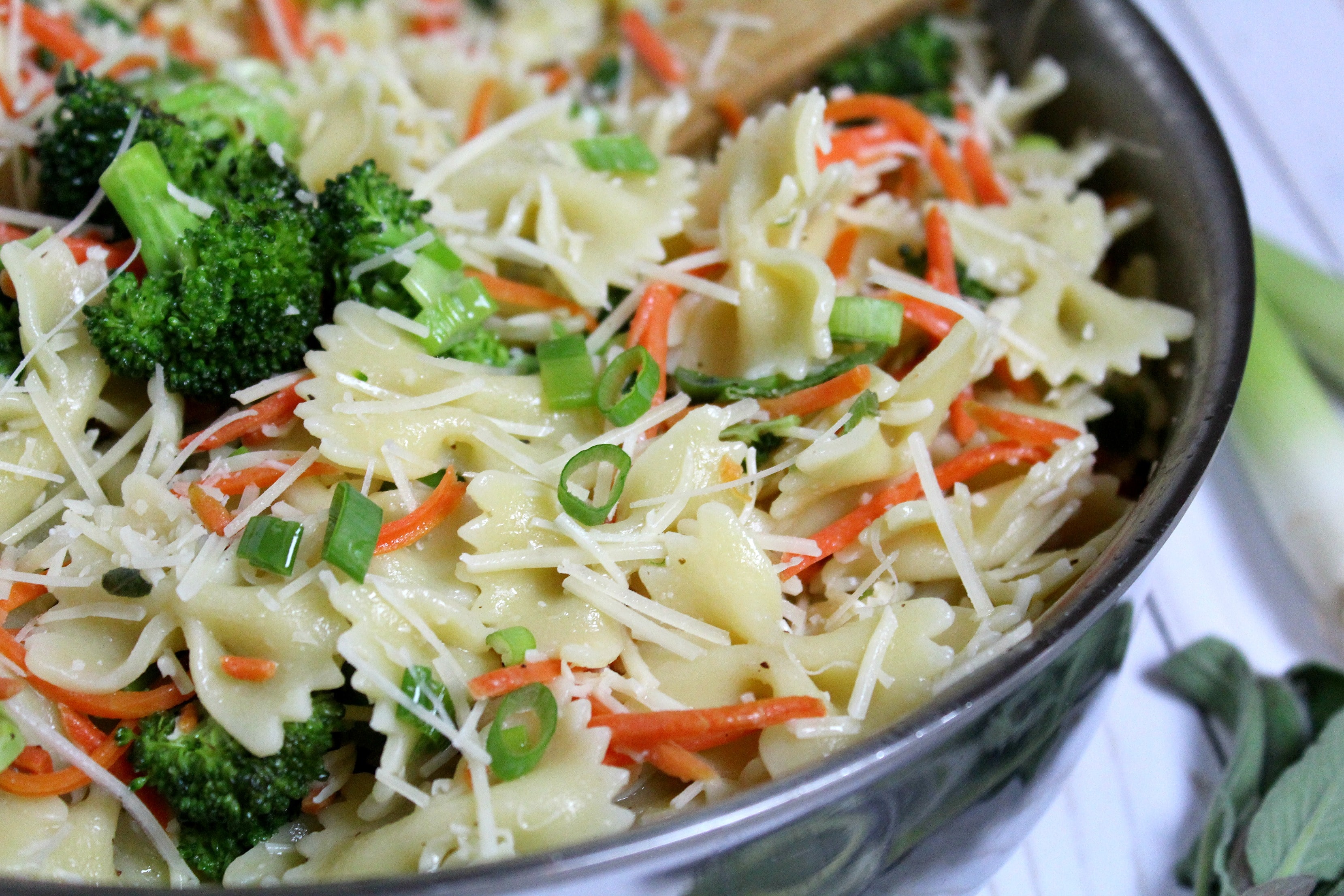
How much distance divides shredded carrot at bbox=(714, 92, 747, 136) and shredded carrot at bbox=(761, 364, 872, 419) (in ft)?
4.32

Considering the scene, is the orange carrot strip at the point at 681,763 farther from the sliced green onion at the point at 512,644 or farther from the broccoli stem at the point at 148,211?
the broccoli stem at the point at 148,211

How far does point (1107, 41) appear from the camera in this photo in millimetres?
3258

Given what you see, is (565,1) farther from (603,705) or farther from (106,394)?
(603,705)

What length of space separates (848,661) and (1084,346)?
1.15 metres

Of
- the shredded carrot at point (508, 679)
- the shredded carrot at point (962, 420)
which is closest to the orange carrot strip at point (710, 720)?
the shredded carrot at point (508, 679)

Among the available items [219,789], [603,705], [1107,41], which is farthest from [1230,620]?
[219,789]

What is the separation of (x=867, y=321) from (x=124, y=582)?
5.24ft

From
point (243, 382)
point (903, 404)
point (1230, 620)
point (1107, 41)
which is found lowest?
point (1230, 620)

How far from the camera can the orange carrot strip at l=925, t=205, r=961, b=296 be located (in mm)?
2645

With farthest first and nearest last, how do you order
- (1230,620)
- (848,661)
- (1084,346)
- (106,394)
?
(1230,620)
(1084,346)
(106,394)
(848,661)

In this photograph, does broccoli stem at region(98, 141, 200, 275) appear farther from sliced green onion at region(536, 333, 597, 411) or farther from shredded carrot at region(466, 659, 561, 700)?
shredded carrot at region(466, 659, 561, 700)

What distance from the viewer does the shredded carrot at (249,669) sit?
6.44 ft

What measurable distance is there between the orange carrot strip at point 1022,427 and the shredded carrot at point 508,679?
3.87ft

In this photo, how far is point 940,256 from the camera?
2693 mm
